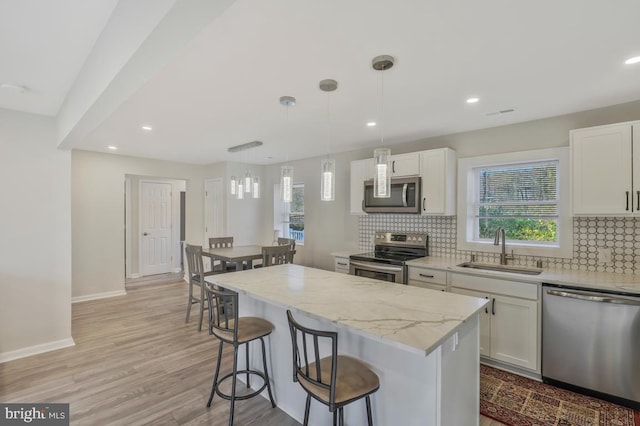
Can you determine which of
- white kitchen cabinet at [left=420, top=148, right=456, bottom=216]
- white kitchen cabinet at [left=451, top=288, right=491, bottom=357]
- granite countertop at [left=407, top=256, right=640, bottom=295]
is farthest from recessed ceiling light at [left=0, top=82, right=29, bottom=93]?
white kitchen cabinet at [left=451, top=288, right=491, bottom=357]

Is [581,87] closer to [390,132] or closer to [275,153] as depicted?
[390,132]

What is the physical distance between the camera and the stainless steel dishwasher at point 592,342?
2.24 metres

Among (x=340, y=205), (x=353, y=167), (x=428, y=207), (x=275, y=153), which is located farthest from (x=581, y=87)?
(x=275, y=153)

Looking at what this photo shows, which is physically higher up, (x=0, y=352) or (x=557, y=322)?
(x=557, y=322)

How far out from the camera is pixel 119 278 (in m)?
5.27

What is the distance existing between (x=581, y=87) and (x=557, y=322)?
1.88 metres

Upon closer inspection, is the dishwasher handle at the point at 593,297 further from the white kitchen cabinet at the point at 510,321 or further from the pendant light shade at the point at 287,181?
the pendant light shade at the point at 287,181

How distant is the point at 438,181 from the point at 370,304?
7.26 ft

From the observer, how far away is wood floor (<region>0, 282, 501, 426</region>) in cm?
220

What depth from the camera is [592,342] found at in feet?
7.77

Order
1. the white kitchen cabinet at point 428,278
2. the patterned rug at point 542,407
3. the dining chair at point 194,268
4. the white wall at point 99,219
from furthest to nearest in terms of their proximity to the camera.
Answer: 1. the white wall at point 99,219
2. the dining chair at point 194,268
3. the white kitchen cabinet at point 428,278
4. the patterned rug at point 542,407

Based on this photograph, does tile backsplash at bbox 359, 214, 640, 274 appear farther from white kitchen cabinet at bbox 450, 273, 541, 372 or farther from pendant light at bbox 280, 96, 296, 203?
pendant light at bbox 280, 96, 296, 203

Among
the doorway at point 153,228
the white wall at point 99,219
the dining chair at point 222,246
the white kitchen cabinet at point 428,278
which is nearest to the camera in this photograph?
the white kitchen cabinet at point 428,278

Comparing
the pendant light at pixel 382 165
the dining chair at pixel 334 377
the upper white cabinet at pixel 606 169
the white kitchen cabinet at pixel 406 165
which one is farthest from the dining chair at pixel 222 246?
the upper white cabinet at pixel 606 169
